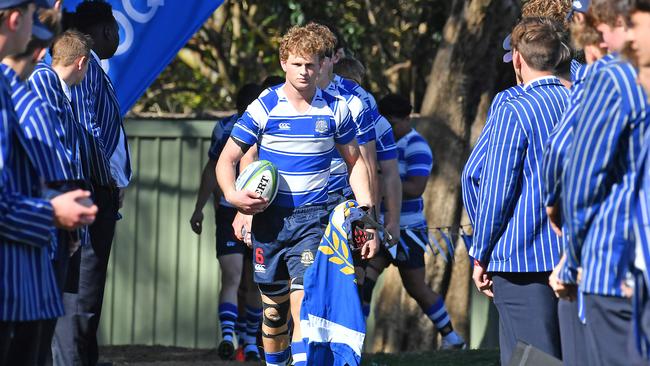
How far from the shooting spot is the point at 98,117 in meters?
6.89

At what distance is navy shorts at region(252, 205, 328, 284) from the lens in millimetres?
7117

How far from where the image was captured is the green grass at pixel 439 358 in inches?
340

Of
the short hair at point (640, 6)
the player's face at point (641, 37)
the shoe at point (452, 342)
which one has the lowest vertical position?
the shoe at point (452, 342)

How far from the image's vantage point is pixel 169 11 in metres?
8.48

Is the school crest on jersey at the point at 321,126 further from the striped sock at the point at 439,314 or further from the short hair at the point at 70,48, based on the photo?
the striped sock at the point at 439,314

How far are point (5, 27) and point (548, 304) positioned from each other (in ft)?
9.00

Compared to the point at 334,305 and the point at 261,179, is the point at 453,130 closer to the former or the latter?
the point at 334,305

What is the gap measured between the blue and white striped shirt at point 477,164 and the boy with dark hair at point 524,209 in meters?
0.09

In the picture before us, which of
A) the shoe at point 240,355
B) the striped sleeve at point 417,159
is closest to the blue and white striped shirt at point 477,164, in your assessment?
the striped sleeve at point 417,159

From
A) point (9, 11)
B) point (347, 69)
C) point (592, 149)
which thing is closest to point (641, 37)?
point (592, 149)

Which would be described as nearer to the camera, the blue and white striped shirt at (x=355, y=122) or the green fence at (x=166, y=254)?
the blue and white striped shirt at (x=355, y=122)

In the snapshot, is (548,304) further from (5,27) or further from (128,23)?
(128,23)

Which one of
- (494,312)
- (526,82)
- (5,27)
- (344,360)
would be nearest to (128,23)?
(344,360)

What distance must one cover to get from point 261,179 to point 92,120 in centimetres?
98
